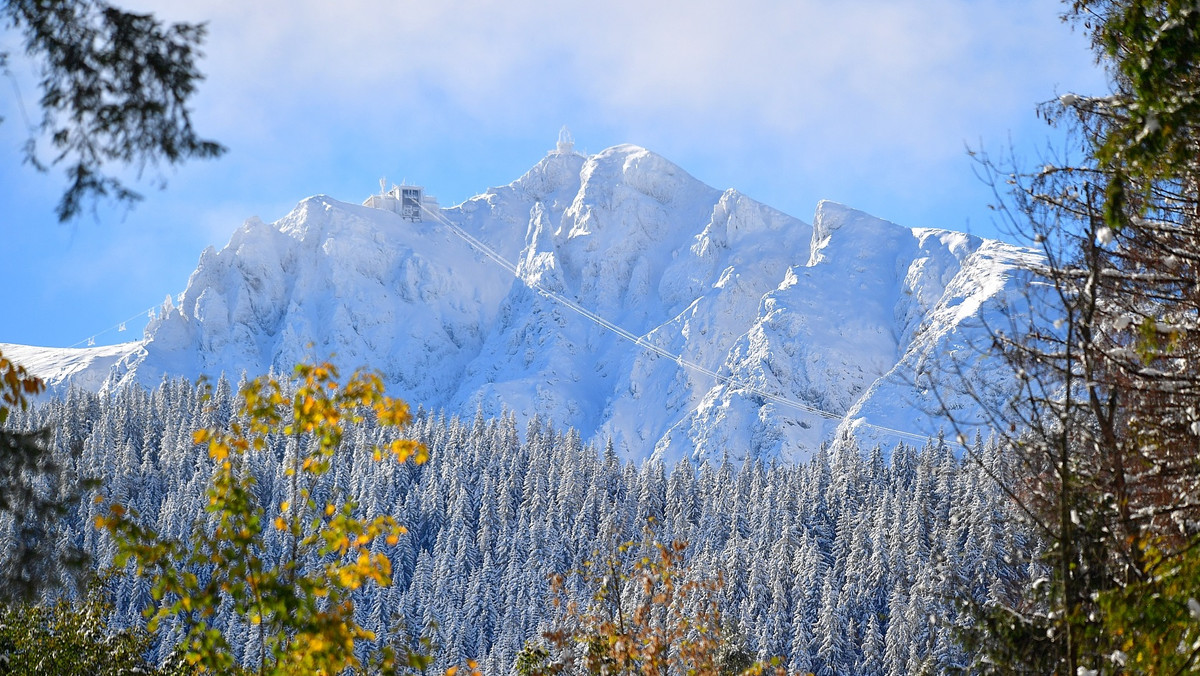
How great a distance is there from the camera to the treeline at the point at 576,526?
6197 centimetres

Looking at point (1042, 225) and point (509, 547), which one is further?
Answer: point (509, 547)

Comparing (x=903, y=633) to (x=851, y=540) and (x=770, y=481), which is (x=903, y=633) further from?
(x=770, y=481)

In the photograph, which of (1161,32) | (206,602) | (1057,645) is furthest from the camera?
(1057,645)

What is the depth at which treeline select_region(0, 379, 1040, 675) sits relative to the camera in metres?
62.0

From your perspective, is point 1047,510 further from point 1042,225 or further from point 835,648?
point 835,648

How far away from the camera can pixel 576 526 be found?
290 feet

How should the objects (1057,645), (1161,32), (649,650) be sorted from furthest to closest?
(649,650), (1057,645), (1161,32)

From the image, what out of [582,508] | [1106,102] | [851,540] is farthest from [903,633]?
A: [1106,102]

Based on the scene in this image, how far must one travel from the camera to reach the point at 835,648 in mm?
60562

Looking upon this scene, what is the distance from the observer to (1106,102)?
325 inches

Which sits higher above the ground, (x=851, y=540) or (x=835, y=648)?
(x=851, y=540)

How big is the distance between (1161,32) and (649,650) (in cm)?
823

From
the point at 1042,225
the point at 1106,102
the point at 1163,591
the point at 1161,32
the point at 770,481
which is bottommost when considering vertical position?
the point at 1163,591

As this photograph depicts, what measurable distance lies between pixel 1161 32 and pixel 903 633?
5550 centimetres
